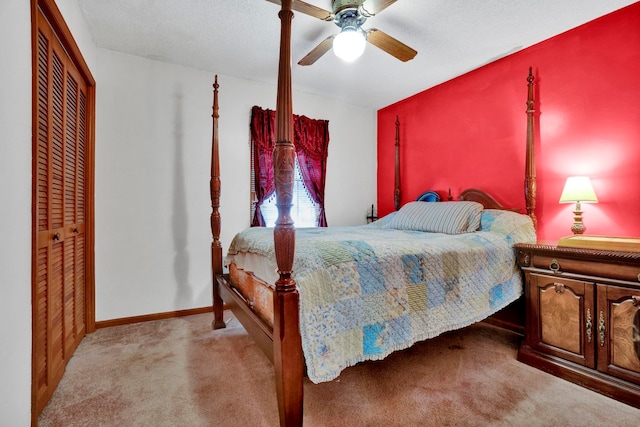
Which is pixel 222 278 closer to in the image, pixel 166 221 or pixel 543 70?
pixel 166 221

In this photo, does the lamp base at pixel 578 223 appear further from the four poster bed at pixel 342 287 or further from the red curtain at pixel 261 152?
the red curtain at pixel 261 152

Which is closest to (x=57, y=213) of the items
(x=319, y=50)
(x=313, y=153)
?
(x=319, y=50)

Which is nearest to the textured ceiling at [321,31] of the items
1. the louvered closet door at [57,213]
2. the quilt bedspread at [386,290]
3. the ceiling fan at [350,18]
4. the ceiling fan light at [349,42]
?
the ceiling fan at [350,18]

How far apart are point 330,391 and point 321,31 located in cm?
263

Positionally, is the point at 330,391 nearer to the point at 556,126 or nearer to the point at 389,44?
the point at 389,44

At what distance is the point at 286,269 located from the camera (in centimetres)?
133

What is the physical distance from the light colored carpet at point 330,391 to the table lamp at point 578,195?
102cm

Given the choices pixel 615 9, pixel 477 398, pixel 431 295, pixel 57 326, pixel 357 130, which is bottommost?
pixel 477 398

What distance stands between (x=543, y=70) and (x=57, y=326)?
4.15 m

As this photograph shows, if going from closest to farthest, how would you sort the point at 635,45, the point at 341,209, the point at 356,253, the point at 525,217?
the point at 356,253 < the point at 635,45 < the point at 525,217 < the point at 341,209

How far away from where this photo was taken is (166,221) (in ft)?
10.2

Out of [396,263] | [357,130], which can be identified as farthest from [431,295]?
[357,130]

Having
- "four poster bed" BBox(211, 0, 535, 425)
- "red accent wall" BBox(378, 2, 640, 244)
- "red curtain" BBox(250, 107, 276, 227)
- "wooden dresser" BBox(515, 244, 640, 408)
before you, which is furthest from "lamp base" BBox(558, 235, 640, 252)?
"red curtain" BBox(250, 107, 276, 227)

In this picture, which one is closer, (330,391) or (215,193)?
(330,391)
